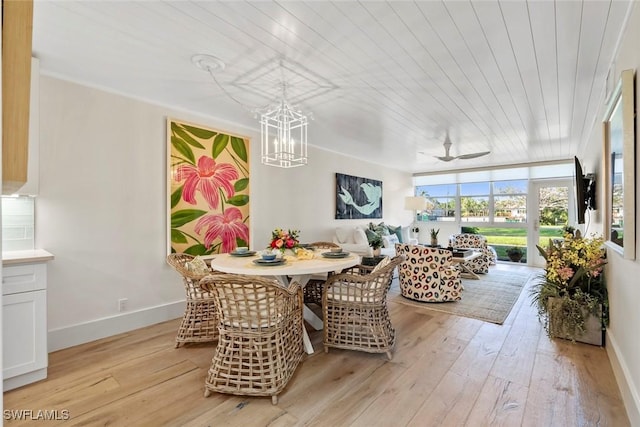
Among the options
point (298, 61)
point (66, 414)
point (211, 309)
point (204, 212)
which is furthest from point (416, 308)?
point (66, 414)

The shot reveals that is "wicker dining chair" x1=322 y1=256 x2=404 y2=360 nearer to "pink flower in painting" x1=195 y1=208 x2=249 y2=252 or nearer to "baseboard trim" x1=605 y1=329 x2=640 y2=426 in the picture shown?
"baseboard trim" x1=605 y1=329 x2=640 y2=426

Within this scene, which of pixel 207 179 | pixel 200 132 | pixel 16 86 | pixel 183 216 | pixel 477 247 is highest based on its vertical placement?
A: pixel 200 132


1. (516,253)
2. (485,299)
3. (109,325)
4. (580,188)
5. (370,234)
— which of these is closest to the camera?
(109,325)

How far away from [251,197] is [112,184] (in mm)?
1574

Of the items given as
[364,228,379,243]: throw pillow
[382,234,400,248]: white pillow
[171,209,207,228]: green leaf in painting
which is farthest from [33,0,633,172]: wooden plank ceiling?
[382,234,400,248]: white pillow

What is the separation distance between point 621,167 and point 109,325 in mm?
4215

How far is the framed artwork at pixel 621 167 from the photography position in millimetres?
1729

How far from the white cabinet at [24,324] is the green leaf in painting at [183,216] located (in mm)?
1260

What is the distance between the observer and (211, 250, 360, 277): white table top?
2178 millimetres

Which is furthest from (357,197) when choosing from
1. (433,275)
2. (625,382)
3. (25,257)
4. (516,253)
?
(25,257)

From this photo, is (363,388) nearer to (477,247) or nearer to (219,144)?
(219,144)

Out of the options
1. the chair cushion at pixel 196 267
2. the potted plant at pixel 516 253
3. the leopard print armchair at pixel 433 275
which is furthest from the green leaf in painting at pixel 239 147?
the potted plant at pixel 516 253

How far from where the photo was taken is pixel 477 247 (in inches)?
243

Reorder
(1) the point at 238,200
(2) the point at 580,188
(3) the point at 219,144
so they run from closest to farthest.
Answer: (2) the point at 580,188
(3) the point at 219,144
(1) the point at 238,200
